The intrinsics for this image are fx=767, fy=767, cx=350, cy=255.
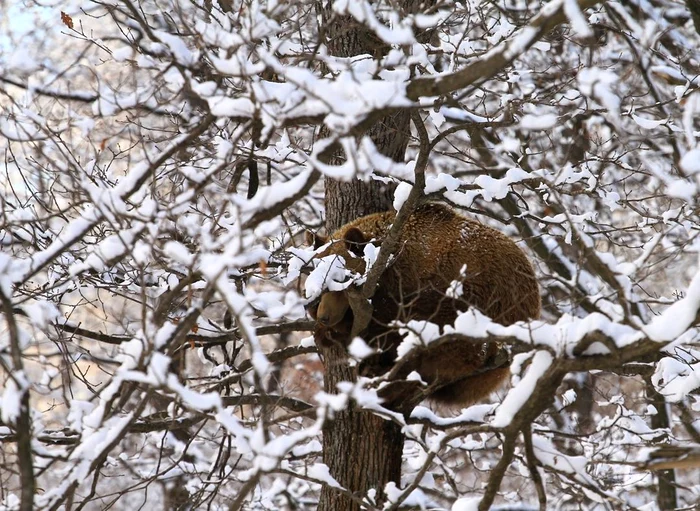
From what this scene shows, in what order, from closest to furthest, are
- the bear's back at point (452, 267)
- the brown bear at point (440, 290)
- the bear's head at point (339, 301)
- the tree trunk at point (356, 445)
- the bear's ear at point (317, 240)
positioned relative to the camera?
the tree trunk at point (356, 445), the bear's head at point (339, 301), the brown bear at point (440, 290), the bear's back at point (452, 267), the bear's ear at point (317, 240)

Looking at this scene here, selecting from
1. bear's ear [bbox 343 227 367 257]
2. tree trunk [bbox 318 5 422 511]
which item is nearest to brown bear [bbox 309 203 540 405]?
bear's ear [bbox 343 227 367 257]

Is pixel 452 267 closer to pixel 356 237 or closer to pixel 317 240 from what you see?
pixel 356 237

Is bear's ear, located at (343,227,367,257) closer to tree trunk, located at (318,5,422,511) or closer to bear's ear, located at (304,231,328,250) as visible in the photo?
bear's ear, located at (304,231,328,250)

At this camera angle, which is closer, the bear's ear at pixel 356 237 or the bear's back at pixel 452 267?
the bear's ear at pixel 356 237

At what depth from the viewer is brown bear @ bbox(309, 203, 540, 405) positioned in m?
5.39

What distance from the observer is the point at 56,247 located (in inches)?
130

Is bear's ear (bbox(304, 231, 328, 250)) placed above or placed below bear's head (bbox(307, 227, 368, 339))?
above

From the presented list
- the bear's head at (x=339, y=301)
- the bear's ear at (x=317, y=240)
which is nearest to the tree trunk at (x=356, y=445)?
the bear's head at (x=339, y=301)

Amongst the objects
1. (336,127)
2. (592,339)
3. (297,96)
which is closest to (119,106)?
(297,96)

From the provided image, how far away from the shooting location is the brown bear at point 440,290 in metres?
5.39

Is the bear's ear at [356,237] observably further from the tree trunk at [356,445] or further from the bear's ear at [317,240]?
the tree trunk at [356,445]

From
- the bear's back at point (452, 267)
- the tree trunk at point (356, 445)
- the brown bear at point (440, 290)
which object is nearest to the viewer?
the tree trunk at point (356, 445)

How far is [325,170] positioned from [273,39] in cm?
192

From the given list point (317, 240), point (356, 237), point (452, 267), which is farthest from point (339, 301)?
point (452, 267)
